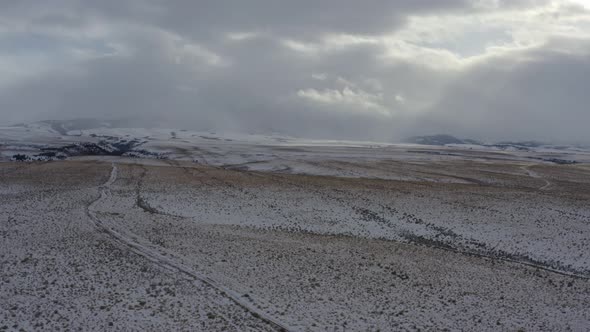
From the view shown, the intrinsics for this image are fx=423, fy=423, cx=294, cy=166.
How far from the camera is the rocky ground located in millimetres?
17703

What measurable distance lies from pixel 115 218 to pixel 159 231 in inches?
216

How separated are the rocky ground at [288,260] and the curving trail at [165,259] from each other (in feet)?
0.39

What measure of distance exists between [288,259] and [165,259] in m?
7.04

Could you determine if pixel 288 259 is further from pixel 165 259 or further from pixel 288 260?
pixel 165 259

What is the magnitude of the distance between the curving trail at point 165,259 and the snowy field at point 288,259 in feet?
0.37

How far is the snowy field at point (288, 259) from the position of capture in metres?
17.7

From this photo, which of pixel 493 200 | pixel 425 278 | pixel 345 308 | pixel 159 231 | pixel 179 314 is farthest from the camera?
pixel 493 200

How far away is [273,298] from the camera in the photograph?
762 inches

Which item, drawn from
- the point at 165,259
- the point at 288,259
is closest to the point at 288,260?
the point at 288,259

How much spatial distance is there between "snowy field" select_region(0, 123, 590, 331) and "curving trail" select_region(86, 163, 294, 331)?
0.37ft

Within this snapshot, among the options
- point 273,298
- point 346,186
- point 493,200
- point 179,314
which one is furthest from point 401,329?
point 346,186

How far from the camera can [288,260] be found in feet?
81.1

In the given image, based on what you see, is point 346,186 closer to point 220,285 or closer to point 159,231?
point 159,231

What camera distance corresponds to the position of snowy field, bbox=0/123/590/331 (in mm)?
17719
